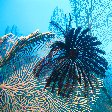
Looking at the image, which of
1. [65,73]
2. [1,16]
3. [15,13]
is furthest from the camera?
[15,13]

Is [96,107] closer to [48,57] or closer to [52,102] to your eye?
[52,102]

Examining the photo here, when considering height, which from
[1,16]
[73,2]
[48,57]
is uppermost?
[1,16]

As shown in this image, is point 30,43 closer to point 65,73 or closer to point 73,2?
point 65,73

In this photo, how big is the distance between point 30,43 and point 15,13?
12341 cm

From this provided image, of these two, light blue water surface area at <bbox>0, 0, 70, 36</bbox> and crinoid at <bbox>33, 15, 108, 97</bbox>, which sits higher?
light blue water surface area at <bbox>0, 0, 70, 36</bbox>

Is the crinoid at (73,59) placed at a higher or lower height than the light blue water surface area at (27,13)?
lower

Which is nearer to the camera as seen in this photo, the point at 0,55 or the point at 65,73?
the point at 65,73

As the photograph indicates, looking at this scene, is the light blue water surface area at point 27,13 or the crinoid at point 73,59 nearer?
the crinoid at point 73,59

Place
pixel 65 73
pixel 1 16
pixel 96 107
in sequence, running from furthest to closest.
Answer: pixel 1 16
pixel 96 107
pixel 65 73

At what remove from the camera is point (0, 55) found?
4551mm

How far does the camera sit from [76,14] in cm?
1534

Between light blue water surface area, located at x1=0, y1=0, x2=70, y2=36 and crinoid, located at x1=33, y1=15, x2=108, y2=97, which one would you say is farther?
light blue water surface area, located at x1=0, y1=0, x2=70, y2=36

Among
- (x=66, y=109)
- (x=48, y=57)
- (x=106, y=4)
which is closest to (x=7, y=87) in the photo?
(x=66, y=109)

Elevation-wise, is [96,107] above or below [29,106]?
above
